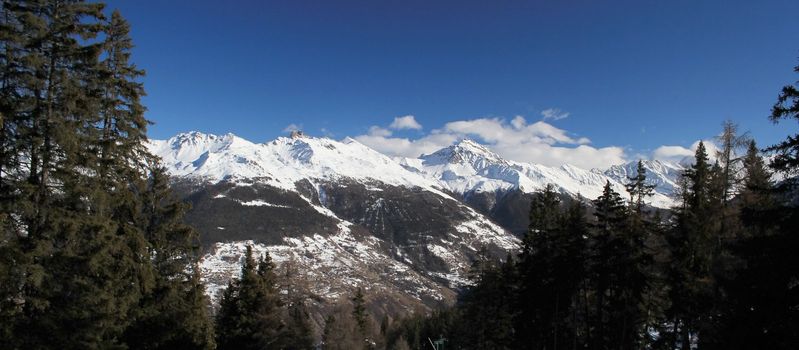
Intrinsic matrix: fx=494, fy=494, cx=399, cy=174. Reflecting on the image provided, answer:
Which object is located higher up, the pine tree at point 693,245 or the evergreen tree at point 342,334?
the pine tree at point 693,245

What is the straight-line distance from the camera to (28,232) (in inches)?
550

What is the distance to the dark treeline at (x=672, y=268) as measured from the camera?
14.7 meters

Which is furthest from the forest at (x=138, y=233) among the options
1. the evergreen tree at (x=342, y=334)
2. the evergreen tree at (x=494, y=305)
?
the evergreen tree at (x=342, y=334)

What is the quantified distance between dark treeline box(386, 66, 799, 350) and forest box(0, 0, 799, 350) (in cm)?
8

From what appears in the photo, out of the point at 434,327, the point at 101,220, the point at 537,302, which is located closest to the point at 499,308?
the point at 537,302

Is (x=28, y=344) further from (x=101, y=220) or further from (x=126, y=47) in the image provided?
(x=126, y=47)

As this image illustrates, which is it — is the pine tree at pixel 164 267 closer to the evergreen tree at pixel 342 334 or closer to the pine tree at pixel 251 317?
the pine tree at pixel 251 317

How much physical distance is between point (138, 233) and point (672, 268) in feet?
88.4


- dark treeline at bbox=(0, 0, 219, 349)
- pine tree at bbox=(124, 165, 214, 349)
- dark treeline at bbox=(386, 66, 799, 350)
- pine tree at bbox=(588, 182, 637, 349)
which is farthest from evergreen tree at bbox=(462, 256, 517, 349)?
dark treeline at bbox=(0, 0, 219, 349)

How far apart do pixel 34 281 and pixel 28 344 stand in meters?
2.02

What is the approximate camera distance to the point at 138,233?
18.4 m

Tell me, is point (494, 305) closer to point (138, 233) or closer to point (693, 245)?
point (693, 245)

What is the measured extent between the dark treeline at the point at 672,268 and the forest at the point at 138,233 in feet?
0.26

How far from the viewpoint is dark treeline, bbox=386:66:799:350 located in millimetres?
14711
